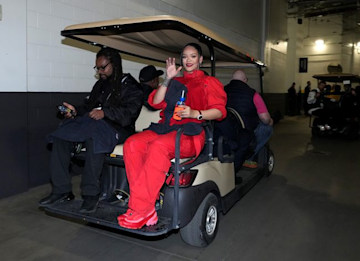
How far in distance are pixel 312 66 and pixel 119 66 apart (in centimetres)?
2113

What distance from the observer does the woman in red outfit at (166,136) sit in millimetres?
2262

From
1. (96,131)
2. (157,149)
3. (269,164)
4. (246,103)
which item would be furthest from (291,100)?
(157,149)

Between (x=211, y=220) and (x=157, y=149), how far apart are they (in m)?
0.85

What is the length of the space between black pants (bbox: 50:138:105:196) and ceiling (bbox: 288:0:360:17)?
46.2 feet

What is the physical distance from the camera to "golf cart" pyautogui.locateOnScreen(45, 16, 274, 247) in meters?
2.31

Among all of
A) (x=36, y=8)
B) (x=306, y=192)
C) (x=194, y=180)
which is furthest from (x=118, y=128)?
(x=306, y=192)

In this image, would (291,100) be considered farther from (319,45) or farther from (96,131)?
(96,131)

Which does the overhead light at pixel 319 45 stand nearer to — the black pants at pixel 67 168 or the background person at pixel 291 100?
the background person at pixel 291 100

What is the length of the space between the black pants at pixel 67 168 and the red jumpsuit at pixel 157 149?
30 centimetres

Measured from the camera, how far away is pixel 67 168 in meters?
2.74

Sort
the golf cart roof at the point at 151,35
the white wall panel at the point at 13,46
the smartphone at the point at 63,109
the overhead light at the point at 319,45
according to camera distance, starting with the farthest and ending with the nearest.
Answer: the overhead light at the point at 319,45, the white wall panel at the point at 13,46, the smartphone at the point at 63,109, the golf cart roof at the point at 151,35

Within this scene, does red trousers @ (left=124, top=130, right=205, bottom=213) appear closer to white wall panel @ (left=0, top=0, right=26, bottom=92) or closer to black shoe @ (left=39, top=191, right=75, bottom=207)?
black shoe @ (left=39, top=191, right=75, bottom=207)

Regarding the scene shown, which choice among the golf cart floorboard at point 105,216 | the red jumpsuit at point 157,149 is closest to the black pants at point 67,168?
the golf cart floorboard at point 105,216

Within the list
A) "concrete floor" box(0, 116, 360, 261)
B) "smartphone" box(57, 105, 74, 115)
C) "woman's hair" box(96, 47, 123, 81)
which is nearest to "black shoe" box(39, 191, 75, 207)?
"concrete floor" box(0, 116, 360, 261)
